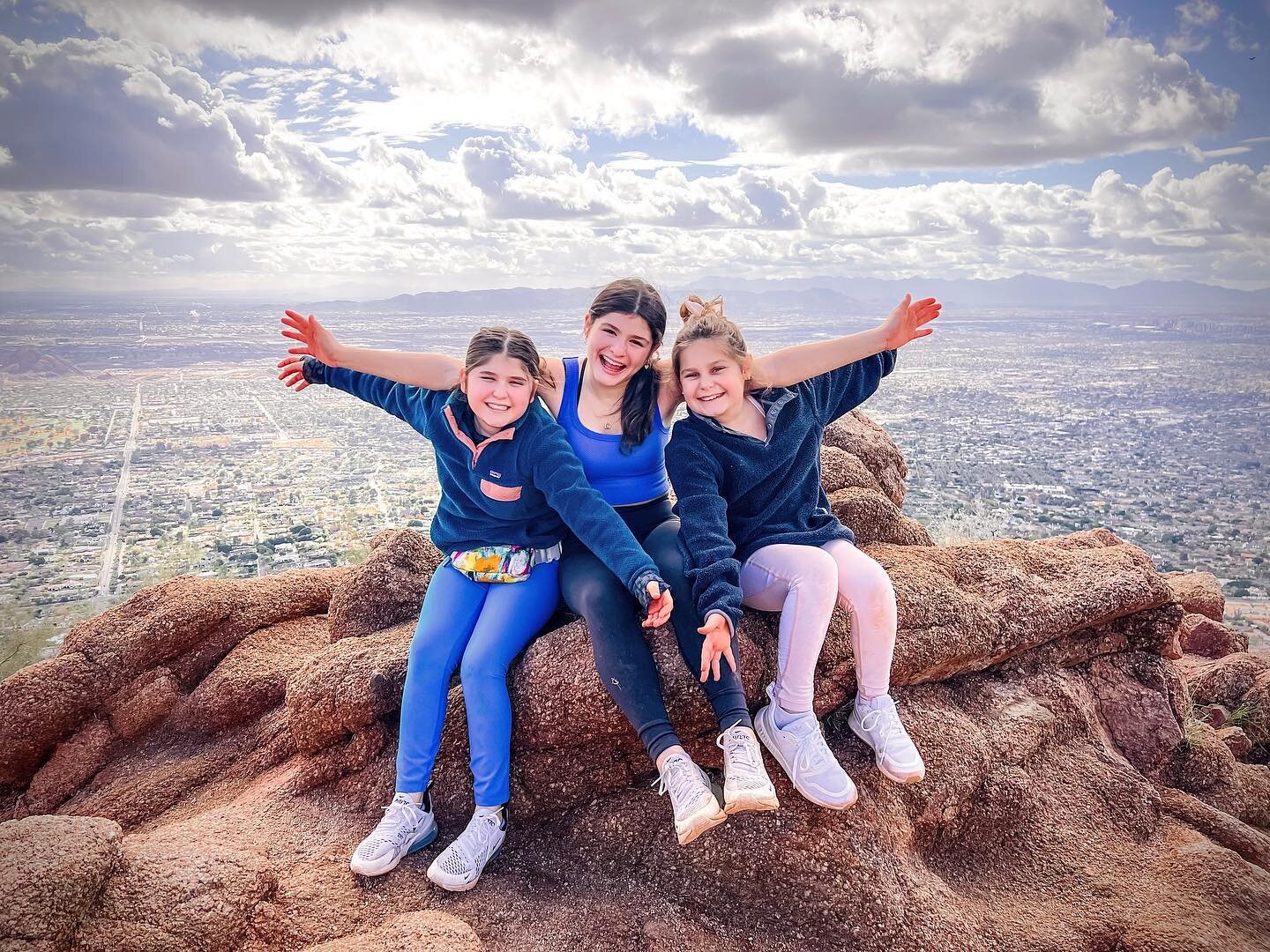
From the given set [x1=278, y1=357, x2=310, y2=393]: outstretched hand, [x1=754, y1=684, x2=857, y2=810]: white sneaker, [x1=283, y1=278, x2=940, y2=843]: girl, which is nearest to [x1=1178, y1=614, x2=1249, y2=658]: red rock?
[x1=283, y1=278, x2=940, y2=843]: girl

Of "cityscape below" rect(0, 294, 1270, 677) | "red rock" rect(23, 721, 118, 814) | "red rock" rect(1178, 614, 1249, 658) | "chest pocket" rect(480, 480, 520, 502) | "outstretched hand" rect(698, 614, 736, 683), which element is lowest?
"cityscape below" rect(0, 294, 1270, 677)

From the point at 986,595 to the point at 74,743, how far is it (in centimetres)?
891

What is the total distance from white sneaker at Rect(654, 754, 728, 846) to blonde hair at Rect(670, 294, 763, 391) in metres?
2.88

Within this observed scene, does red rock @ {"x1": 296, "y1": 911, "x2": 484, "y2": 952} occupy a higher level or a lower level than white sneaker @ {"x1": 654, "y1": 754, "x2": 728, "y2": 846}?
lower

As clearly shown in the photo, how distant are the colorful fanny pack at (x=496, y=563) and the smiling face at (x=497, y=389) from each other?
0.97 meters

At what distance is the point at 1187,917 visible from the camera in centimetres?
534

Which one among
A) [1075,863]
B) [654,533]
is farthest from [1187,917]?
[654,533]

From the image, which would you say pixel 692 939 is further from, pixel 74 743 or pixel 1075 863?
pixel 74 743

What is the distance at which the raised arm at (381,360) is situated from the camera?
5855 mm

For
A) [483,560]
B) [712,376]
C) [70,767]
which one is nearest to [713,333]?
[712,376]

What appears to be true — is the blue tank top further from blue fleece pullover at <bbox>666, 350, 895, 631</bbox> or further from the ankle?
the ankle

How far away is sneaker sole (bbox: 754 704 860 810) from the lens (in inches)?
193

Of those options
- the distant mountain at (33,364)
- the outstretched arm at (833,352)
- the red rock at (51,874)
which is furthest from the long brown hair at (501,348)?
the distant mountain at (33,364)

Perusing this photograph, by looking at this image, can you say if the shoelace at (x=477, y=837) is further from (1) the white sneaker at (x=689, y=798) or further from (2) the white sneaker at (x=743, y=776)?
(2) the white sneaker at (x=743, y=776)
